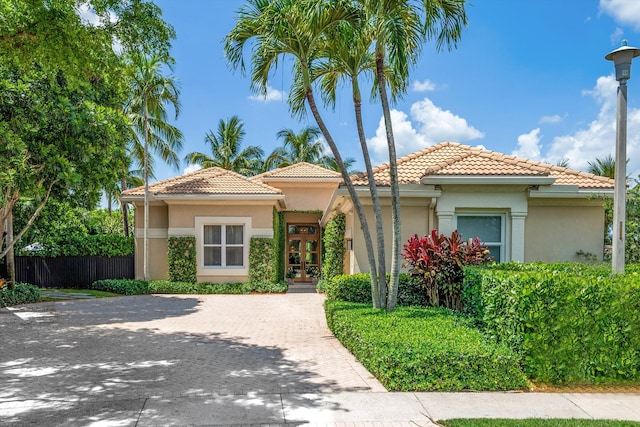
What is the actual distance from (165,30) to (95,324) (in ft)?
24.5

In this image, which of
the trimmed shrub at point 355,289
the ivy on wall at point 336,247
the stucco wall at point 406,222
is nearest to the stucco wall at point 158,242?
the ivy on wall at point 336,247

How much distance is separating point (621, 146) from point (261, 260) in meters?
13.3

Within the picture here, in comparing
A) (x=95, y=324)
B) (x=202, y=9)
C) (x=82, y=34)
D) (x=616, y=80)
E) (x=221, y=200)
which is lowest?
(x=95, y=324)

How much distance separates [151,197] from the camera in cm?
1720

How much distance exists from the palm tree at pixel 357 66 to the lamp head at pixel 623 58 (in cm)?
431

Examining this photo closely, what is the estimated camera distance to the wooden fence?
62.2 feet

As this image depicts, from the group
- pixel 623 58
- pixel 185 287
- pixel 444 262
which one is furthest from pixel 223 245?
pixel 623 58

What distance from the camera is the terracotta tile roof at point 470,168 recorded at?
35.9ft

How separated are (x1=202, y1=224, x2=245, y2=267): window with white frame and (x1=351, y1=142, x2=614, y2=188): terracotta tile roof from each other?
759 centimetres

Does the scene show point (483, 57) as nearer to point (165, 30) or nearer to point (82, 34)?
point (165, 30)

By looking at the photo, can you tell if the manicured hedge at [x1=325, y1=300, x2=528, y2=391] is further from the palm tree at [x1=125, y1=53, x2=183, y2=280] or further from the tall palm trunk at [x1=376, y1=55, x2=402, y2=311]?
the palm tree at [x1=125, y1=53, x2=183, y2=280]

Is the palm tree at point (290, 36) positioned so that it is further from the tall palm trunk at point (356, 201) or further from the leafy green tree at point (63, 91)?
the leafy green tree at point (63, 91)

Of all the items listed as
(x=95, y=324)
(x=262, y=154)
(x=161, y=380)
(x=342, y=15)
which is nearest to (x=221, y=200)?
(x=95, y=324)

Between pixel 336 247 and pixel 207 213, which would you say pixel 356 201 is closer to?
pixel 336 247
